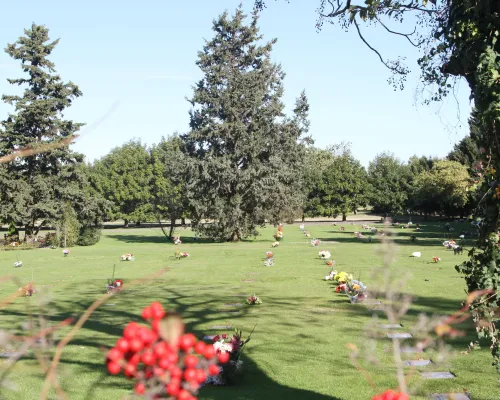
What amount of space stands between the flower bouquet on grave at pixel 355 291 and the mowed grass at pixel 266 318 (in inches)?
12.2

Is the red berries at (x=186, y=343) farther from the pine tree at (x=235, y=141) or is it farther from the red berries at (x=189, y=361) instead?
the pine tree at (x=235, y=141)

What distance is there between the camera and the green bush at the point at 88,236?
151 feet

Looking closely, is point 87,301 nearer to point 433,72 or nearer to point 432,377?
point 432,377

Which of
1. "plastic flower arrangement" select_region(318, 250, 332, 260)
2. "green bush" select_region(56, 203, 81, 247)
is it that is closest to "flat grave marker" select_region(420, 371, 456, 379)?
"plastic flower arrangement" select_region(318, 250, 332, 260)

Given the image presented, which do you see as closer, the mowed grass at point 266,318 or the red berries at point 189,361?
the red berries at point 189,361

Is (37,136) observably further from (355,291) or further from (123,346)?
(123,346)

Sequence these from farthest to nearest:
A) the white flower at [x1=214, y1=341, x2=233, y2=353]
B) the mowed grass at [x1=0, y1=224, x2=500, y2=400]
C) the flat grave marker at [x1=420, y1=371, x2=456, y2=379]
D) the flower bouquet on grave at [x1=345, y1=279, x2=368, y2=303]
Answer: the flower bouquet on grave at [x1=345, y1=279, x2=368, y2=303], the flat grave marker at [x1=420, y1=371, x2=456, y2=379], the mowed grass at [x1=0, y1=224, x2=500, y2=400], the white flower at [x1=214, y1=341, x2=233, y2=353]

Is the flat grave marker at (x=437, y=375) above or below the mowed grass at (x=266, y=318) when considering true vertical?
above

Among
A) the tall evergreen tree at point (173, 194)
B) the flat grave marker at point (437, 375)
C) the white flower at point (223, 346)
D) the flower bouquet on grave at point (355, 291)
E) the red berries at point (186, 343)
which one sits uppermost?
the tall evergreen tree at point (173, 194)

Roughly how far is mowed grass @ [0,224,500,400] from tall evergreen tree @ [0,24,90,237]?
1517 centimetres

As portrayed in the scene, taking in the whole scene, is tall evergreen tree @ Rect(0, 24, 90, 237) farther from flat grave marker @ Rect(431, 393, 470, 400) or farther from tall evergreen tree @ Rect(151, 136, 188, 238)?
flat grave marker @ Rect(431, 393, 470, 400)

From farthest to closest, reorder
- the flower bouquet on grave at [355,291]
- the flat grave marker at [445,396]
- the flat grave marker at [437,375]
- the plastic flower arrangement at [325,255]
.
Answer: the plastic flower arrangement at [325,255] < the flower bouquet on grave at [355,291] < the flat grave marker at [437,375] < the flat grave marker at [445,396]

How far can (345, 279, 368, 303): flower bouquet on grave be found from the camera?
15.2 metres

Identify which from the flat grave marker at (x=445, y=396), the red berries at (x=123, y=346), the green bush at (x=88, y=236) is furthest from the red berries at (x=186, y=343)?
the green bush at (x=88, y=236)
